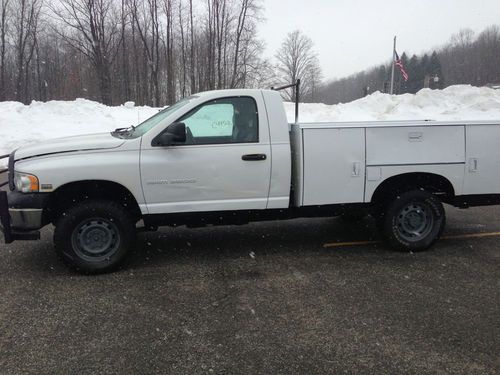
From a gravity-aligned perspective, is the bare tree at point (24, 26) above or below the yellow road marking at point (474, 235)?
above

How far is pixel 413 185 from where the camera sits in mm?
5539

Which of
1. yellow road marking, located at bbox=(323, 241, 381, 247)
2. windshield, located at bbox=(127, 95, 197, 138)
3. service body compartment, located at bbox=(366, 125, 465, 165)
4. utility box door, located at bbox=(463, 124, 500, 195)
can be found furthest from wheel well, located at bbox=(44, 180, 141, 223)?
utility box door, located at bbox=(463, 124, 500, 195)

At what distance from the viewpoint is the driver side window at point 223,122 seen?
16.1 feet

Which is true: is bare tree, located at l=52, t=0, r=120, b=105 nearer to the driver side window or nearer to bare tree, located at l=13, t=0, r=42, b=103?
bare tree, located at l=13, t=0, r=42, b=103

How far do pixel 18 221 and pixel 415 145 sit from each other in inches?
177

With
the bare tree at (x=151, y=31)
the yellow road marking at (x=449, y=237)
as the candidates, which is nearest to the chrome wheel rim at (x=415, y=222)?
the yellow road marking at (x=449, y=237)

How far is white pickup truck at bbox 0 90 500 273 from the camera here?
4637 millimetres

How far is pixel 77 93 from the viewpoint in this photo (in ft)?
154

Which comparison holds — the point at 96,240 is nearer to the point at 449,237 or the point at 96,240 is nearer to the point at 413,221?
the point at 413,221

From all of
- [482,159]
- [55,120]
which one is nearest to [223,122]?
[482,159]

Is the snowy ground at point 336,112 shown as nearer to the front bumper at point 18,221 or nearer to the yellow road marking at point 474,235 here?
the yellow road marking at point 474,235

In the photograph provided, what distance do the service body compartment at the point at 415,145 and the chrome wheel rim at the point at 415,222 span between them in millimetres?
592

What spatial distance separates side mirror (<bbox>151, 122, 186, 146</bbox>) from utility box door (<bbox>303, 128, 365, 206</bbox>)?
1.40 metres

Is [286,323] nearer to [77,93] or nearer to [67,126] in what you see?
[67,126]
